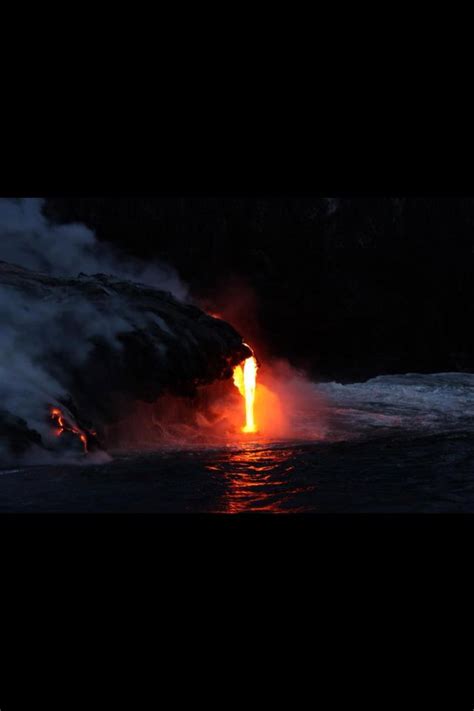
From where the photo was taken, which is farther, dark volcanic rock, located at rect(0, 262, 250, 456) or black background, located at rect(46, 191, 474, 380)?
black background, located at rect(46, 191, 474, 380)

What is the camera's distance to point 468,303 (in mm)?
21844

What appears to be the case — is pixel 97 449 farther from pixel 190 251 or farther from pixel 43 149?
pixel 190 251

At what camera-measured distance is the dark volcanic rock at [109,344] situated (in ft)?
26.3

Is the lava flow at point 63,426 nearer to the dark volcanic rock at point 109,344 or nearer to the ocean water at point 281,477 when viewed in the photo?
the dark volcanic rock at point 109,344

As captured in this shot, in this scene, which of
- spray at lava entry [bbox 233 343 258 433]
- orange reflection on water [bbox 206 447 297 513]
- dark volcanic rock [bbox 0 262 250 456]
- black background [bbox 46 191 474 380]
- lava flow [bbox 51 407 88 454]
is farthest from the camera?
black background [bbox 46 191 474 380]

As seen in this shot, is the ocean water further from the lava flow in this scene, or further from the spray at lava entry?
the spray at lava entry

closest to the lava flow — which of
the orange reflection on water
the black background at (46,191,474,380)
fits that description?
the orange reflection on water

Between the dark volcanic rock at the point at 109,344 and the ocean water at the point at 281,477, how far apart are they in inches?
33.1

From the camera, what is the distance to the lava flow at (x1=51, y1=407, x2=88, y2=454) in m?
6.90

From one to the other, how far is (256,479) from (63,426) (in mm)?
2129

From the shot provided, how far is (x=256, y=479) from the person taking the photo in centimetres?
572

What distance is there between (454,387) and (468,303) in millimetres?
5715

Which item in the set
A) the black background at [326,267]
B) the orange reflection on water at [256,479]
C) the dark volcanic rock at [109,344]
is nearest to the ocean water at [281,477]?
the orange reflection on water at [256,479]

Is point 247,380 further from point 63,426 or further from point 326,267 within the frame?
point 326,267
